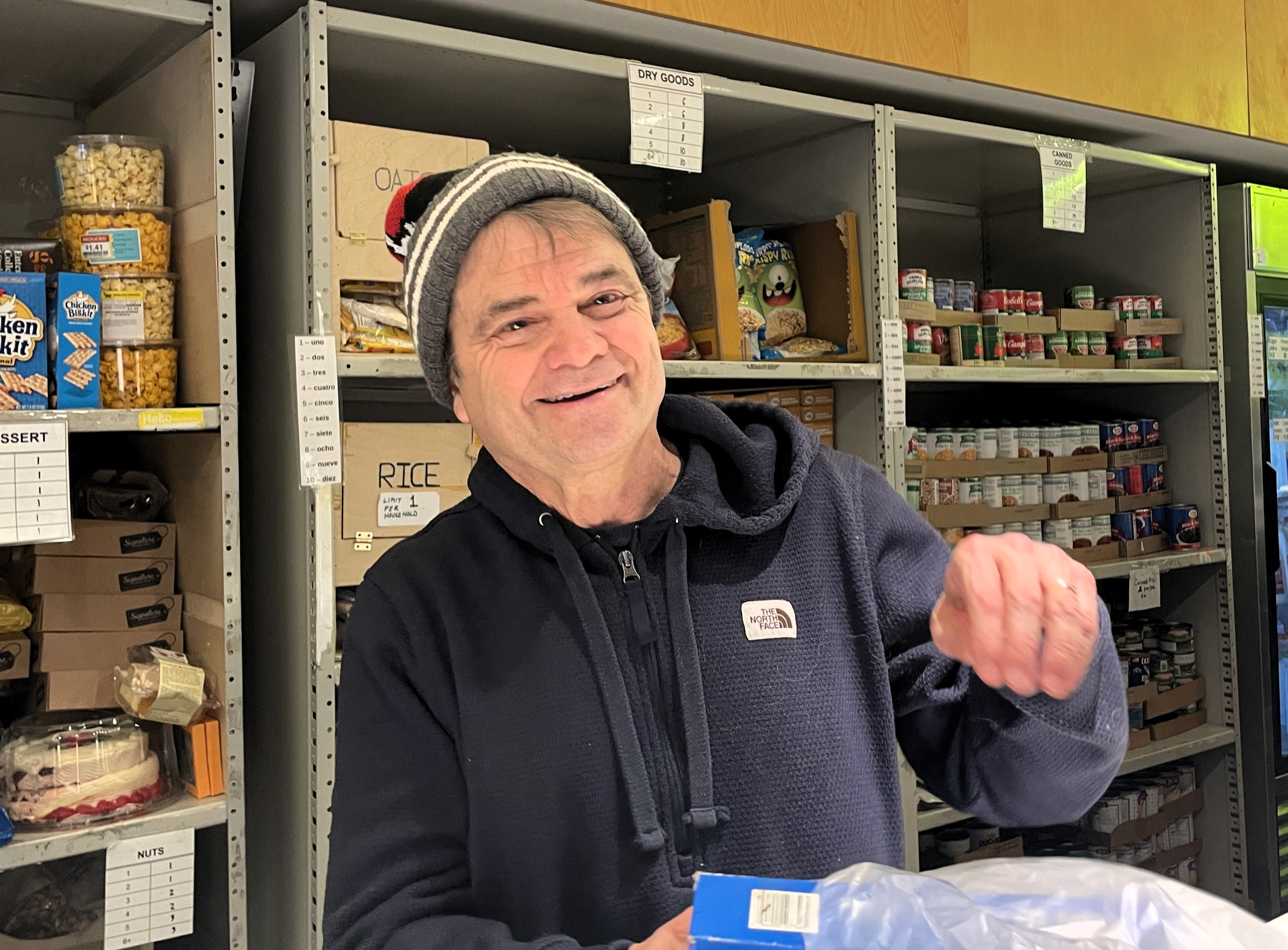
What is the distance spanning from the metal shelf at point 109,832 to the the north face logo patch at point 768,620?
3.36 feet

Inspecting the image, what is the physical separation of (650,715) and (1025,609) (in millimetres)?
465

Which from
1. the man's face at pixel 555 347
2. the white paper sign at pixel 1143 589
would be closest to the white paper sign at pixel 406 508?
the man's face at pixel 555 347

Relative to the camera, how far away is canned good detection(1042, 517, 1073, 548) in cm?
299

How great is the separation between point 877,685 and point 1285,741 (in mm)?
2571

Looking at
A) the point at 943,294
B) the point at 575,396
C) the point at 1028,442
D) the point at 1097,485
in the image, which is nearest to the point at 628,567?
the point at 575,396

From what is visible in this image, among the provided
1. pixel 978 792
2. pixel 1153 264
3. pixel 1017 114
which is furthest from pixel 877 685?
pixel 1153 264

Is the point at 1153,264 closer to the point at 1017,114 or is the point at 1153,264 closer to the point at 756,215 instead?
the point at 1017,114

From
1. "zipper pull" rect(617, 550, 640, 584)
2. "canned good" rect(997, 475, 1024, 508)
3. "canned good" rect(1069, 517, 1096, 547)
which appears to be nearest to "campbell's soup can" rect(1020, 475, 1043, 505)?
"canned good" rect(997, 475, 1024, 508)

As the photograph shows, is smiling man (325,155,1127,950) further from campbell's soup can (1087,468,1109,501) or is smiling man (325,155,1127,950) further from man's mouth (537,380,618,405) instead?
campbell's soup can (1087,468,1109,501)

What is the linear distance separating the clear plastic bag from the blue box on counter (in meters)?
0.01

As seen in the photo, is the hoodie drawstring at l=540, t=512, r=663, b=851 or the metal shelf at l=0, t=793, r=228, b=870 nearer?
the hoodie drawstring at l=540, t=512, r=663, b=851

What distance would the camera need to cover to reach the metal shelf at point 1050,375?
8.50 ft

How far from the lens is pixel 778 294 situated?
2.57 metres

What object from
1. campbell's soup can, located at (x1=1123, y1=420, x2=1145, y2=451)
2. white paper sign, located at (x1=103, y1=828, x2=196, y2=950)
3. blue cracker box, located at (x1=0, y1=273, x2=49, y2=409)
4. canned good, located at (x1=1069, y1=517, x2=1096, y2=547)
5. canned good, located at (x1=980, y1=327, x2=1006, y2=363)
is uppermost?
canned good, located at (x1=980, y1=327, x2=1006, y2=363)
